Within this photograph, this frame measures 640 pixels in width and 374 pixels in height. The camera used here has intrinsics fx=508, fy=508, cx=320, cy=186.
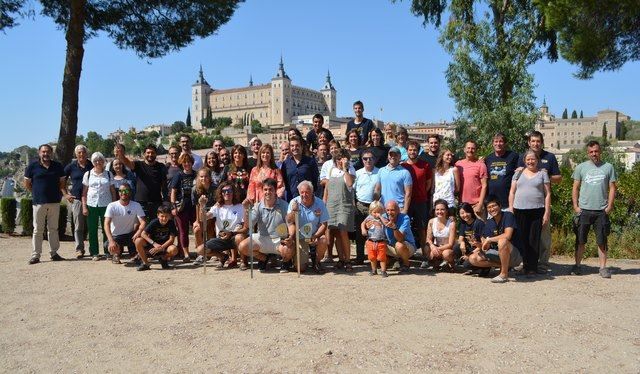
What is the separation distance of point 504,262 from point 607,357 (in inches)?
92.2

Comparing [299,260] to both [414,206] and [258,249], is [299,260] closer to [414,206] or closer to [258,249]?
[258,249]

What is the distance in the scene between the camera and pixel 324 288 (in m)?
5.71

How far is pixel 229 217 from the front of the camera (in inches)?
278

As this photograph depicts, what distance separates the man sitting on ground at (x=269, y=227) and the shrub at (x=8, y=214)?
24.5 ft

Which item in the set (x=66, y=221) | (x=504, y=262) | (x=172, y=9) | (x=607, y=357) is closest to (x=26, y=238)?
(x=66, y=221)

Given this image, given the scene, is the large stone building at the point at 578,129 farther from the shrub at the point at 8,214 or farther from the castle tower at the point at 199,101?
the shrub at the point at 8,214

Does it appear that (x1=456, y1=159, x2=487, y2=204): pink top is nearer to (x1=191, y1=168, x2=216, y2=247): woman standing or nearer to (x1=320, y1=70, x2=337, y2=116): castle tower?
(x1=191, y1=168, x2=216, y2=247): woman standing

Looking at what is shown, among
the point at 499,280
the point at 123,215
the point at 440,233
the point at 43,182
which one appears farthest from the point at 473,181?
the point at 43,182

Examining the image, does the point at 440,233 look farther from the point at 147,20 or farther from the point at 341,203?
the point at 147,20

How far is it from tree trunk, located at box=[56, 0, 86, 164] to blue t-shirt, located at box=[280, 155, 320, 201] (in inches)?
291

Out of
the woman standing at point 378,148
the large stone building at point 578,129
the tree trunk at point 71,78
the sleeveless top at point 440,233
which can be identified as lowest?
the sleeveless top at point 440,233

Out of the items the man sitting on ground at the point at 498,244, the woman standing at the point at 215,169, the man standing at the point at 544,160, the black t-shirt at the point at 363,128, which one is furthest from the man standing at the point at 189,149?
the man standing at the point at 544,160

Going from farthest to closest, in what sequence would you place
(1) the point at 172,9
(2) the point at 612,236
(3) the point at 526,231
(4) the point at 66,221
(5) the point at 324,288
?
(1) the point at 172,9 < (4) the point at 66,221 < (2) the point at 612,236 < (3) the point at 526,231 < (5) the point at 324,288

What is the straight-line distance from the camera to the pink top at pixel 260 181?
7004 mm
